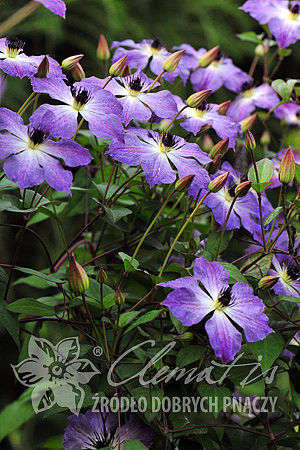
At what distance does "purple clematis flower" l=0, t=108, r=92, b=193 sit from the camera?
1.20ft

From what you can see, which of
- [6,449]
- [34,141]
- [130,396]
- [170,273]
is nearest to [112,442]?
[130,396]

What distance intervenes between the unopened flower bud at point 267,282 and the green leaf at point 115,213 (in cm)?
13

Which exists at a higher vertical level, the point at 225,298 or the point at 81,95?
the point at 81,95

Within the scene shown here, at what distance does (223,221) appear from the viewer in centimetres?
48

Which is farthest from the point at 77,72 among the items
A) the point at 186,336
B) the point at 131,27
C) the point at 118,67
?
the point at 131,27

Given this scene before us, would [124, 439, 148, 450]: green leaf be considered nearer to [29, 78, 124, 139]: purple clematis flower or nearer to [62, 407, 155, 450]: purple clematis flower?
[62, 407, 155, 450]: purple clematis flower

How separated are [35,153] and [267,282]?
0.21 meters

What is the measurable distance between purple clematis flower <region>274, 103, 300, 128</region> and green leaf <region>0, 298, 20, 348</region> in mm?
458

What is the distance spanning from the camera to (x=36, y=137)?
0.39 m

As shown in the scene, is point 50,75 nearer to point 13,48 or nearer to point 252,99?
point 13,48

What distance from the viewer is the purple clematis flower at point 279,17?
61 cm

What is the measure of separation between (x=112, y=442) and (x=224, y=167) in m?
0.28

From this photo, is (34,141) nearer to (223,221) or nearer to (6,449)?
(223,221)

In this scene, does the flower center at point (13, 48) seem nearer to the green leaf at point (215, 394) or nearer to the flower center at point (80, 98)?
the flower center at point (80, 98)
